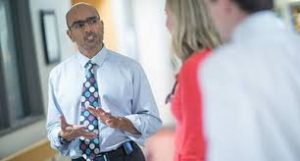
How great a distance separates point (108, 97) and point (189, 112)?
1.18m

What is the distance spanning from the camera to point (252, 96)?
0.95 m

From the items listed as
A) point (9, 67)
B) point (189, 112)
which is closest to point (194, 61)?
point (189, 112)

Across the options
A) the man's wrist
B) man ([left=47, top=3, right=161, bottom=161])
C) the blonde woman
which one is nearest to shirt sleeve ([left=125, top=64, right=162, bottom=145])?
man ([left=47, top=3, right=161, bottom=161])

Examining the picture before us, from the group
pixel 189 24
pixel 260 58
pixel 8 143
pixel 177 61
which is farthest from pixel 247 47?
pixel 8 143

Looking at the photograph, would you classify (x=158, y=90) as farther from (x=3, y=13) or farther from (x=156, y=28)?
(x=3, y=13)

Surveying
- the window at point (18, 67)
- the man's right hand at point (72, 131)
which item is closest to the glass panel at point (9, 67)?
the window at point (18, 67)

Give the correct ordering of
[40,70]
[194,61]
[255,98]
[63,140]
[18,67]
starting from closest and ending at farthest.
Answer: [255,98] → [194,61] → [63,140] → [18,67] → [40,70]

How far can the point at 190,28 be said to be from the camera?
4.59 feet

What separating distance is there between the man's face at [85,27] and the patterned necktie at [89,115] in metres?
0.11

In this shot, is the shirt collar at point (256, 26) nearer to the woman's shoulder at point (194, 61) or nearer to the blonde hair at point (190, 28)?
the woman's shoulder at point (194, 61)

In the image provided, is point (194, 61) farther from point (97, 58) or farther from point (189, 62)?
point (97, 58)

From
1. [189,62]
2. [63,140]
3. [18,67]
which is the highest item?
[189,62]

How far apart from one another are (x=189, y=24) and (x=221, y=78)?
0.46 m

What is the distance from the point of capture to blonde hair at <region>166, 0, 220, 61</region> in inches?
54.9
